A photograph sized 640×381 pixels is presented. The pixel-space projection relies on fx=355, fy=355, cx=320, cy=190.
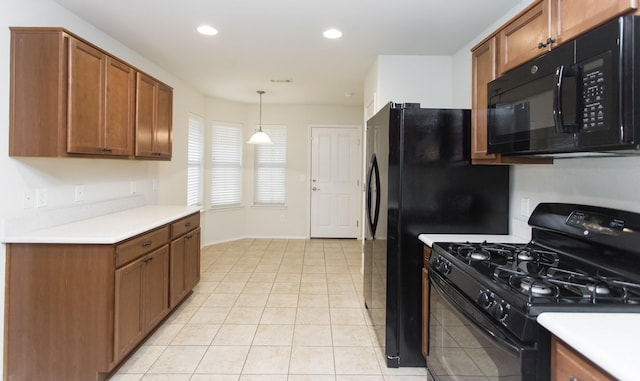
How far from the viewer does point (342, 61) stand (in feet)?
12.5

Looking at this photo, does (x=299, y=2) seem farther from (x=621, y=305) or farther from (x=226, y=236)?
(x=226, y=236)

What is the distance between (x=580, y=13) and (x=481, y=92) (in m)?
0.78

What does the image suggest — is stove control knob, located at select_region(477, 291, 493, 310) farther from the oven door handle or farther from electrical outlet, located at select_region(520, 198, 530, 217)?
electrical outlet, located at select_region(520, 198, 530, 217)

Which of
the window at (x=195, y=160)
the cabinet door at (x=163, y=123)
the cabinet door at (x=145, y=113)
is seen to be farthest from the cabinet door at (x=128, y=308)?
the window at (x=195, y=160)

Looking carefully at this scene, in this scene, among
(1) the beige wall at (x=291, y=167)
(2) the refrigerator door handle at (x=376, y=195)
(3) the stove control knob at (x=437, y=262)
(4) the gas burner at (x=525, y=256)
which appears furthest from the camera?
(1) the beige wall at (x=291, y=167)

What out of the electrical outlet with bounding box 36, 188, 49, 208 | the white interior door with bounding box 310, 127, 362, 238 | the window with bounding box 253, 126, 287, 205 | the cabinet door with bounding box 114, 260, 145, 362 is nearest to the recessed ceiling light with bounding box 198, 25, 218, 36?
the electrical outlet with bounding box 36, 188, 49, 208


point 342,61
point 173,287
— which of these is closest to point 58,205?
point 173,287

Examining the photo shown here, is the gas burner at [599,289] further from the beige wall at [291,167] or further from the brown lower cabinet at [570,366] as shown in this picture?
the beige wall at [291,167]

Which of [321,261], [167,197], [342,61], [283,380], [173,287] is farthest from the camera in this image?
[321,261]

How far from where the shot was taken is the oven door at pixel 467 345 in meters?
1.19

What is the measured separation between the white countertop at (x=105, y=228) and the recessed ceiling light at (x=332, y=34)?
2.01m

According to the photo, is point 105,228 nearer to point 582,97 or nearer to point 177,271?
point 177,271

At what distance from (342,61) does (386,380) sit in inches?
119

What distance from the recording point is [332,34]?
3049 mm
